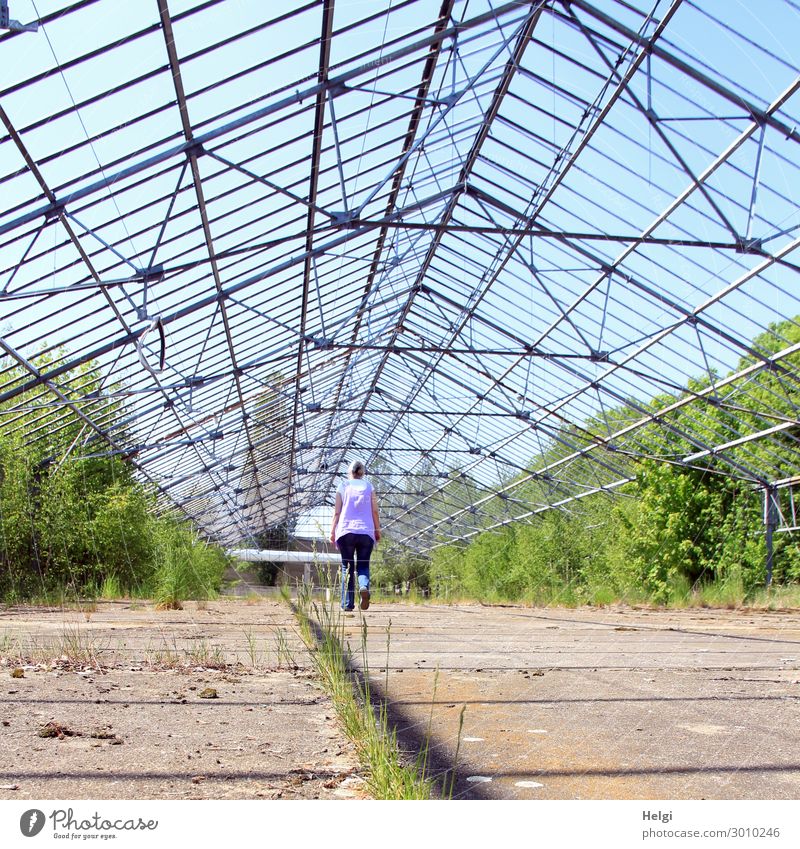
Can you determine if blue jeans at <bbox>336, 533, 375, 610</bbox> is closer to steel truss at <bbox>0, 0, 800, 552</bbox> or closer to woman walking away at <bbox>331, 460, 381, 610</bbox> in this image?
woman walking away at <bbox>331, 460, 381, 610</bbox>

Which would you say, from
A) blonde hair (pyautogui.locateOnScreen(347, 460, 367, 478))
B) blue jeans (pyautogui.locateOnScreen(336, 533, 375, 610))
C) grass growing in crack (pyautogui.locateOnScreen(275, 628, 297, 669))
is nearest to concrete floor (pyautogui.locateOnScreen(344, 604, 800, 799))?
grass growing in crack (pyautogui.locateOnScreen(275, 628, 297, 669))

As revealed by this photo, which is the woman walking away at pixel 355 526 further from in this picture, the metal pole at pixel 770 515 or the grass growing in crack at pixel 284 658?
the metal pole at pixel 770 515

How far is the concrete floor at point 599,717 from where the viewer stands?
7.30 ft

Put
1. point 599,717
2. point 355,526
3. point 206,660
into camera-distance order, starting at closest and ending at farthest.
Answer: point 599,717 → point 206,660 → point 355,526

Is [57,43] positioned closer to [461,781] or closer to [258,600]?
[461,781]

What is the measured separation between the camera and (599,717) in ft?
10.2

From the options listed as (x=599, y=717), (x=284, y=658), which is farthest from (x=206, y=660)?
(x=599, y=717)

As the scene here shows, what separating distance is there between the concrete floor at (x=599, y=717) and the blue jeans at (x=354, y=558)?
2126 mm

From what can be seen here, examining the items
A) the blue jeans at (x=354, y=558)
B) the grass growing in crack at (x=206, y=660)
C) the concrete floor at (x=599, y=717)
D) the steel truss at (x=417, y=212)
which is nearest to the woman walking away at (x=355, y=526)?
the blue jeans at (x=354, y=558)

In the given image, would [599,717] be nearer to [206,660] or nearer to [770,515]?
[206,660]

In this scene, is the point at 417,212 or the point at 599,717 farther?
the point at 417,212

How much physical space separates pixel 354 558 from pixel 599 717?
536cm

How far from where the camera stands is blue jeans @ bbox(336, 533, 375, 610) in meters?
8.00

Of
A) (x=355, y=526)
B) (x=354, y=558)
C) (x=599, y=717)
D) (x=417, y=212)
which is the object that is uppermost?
(x=417, y=212)
